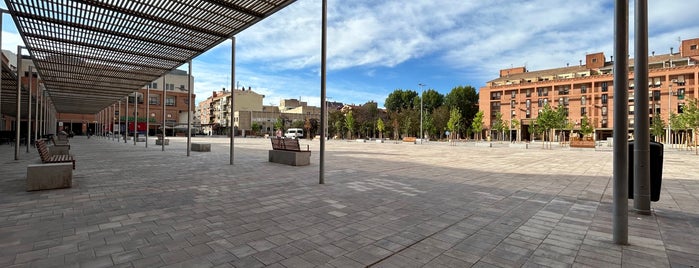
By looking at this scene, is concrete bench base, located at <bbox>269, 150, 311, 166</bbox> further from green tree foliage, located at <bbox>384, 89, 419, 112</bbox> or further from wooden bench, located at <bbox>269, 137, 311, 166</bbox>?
green tree foliage, located at <bbox>384, 89, 419, 112</bbox>

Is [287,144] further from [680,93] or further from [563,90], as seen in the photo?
[563,90]

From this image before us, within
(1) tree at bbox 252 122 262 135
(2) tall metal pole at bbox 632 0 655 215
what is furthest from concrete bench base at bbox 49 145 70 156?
(1) tree at bbox 252 122 262 135

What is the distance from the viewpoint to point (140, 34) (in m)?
9.98

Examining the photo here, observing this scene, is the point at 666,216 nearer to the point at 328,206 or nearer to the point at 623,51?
the point at 623,51

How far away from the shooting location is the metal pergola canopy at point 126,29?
7.89 metres

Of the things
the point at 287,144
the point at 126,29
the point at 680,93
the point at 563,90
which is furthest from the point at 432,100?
the point at 126,29

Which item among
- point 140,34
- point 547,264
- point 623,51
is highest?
point 140,34

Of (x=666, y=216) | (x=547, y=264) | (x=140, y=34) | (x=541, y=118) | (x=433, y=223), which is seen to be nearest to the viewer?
(x=547, y=264)

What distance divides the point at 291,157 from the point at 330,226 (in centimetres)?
788

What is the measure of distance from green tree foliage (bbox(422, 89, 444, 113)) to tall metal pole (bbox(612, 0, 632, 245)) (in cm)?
8307

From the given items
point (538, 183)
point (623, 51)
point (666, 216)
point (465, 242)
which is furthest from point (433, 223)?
point (538, 183)

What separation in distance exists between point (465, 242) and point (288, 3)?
6465mm

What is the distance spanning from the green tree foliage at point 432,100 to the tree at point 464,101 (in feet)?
7.39

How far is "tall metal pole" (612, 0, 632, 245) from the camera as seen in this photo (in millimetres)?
3816
